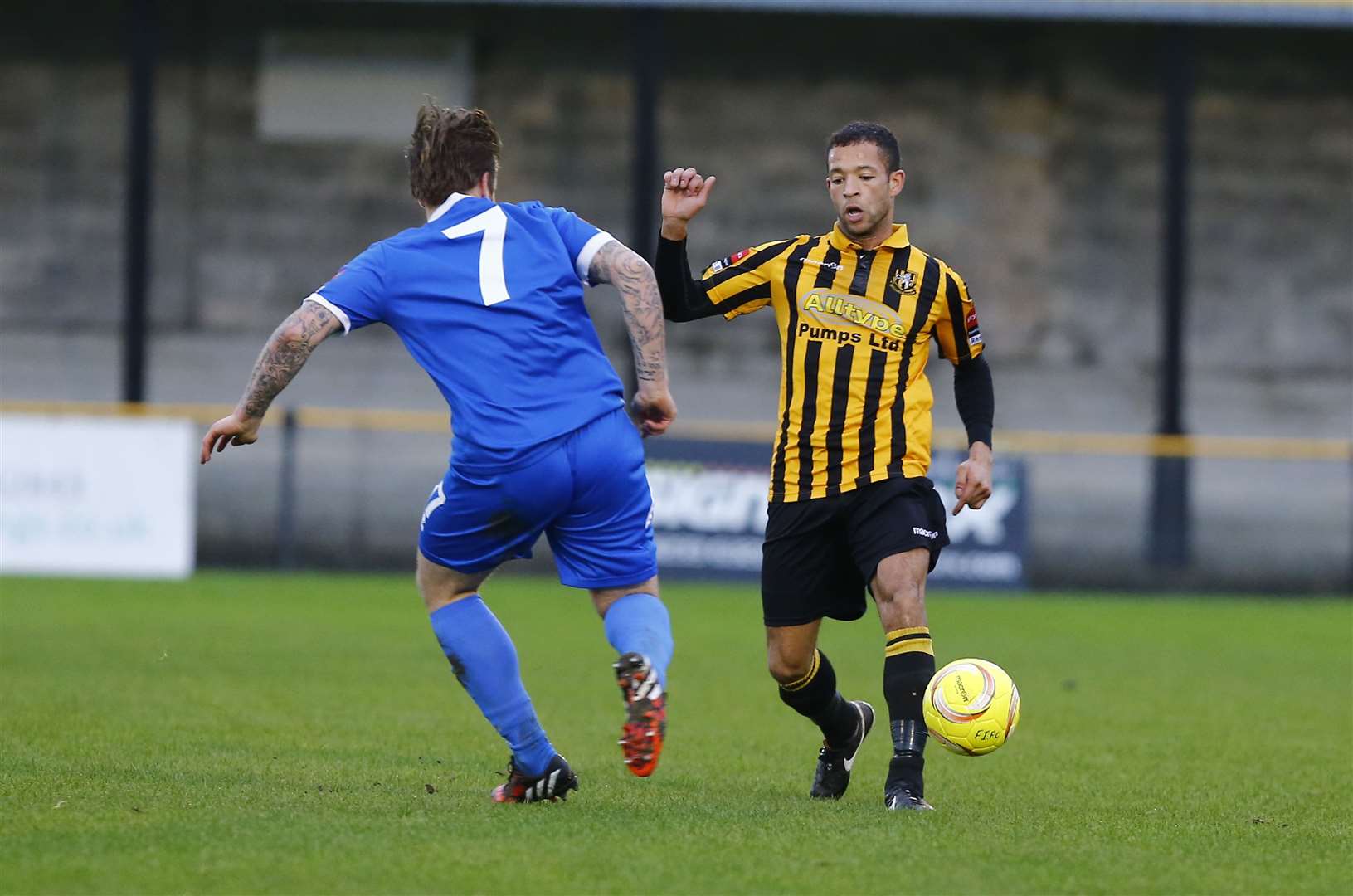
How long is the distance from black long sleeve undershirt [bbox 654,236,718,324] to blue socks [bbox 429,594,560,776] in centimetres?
110

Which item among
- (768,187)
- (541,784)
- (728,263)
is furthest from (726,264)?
(768,187)

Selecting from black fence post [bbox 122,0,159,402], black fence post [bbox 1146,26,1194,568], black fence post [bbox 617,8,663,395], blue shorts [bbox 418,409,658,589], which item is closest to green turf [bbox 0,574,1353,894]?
blue shorts [bbox 418,409,658,589]

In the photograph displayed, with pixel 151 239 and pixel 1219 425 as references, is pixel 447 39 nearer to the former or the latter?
pixel 151 239

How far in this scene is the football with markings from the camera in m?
5.76

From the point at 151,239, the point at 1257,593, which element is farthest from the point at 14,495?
the point at 1257,593

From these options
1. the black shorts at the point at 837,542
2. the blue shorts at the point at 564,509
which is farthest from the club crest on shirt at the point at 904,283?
the blue shorts at the point at 564,509

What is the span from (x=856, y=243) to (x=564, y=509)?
1.45 meters

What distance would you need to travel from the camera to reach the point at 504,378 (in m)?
5.38

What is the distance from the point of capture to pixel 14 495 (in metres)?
16.2

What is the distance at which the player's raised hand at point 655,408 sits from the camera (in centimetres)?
541

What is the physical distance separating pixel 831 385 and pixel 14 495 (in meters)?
11.7

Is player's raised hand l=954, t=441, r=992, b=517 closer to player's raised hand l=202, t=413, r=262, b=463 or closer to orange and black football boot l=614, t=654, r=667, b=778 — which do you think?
orange and black football boot l=614, t=654, r=667, b=778

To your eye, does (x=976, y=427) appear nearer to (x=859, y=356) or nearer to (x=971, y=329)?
(x=971, y=329)

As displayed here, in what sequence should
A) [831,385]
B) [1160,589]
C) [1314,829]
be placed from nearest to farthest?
[1314,829]
[831,385]
[1160,589]
